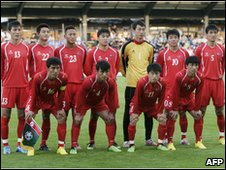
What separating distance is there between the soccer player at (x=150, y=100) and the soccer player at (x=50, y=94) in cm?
113

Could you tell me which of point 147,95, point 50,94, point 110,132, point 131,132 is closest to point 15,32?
point 50,94

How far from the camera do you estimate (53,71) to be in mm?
7863

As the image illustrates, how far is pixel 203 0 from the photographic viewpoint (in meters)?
43.9

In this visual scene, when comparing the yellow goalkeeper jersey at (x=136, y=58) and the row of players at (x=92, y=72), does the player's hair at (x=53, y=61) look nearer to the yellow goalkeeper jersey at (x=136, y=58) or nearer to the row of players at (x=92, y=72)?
the row of players at (x=92, y=72)

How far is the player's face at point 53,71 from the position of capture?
7.83 metres

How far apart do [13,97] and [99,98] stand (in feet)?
4.50

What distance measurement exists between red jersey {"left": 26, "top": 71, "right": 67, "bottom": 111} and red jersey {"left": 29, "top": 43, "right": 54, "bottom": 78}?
52 centimetres

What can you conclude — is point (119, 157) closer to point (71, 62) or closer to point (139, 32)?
point (71, 62)

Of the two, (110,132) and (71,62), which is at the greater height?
(71,62)

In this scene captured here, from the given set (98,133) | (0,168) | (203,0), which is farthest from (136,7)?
(0,168)

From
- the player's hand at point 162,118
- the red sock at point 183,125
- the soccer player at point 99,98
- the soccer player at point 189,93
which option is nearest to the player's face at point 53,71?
the soccer player at point 99,98

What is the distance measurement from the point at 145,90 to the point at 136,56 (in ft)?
2.82

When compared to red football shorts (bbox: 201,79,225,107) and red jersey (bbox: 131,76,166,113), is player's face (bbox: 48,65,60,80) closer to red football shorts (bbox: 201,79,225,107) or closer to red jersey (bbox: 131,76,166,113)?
red jersey (bbox: 131,76,166,113)

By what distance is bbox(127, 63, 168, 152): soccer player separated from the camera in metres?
8.21
